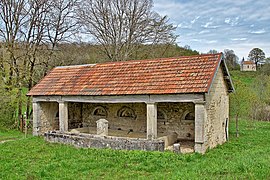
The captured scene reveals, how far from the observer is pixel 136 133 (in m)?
15.4

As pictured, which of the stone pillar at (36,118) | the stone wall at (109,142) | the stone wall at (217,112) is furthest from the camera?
the stone pillar at (36,118)

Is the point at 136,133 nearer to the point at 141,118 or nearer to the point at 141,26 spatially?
the point at 141,118

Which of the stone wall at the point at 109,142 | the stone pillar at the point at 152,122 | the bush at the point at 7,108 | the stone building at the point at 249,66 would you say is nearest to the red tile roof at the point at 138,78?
the stone pillar at the point at 152,122

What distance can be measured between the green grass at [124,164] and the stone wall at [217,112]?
24.1 inches

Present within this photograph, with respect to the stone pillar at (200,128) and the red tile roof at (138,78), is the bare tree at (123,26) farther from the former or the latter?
the stone pillar at (200,128)

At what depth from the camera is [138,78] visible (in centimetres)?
1406

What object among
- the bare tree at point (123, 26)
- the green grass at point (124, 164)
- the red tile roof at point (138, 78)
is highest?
the bare tree at point (123, 26)

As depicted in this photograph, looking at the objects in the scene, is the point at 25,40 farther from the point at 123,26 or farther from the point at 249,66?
the point at 249,66

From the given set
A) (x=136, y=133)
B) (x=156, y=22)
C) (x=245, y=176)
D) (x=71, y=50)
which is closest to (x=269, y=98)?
(x=156, y=22)

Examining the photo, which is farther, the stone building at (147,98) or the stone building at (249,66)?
the stone building at (249,66)

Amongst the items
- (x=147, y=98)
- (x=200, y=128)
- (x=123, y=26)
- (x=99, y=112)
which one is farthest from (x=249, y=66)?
(x=200, y=128)

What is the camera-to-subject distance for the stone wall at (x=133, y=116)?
47.7 feet

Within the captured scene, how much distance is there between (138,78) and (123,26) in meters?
12.8

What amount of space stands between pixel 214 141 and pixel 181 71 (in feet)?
12.1
